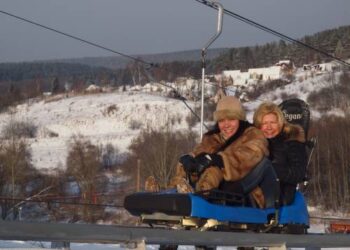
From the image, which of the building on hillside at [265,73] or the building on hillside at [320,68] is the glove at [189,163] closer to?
the building on hillside at [320,68]

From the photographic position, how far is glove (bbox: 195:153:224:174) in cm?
480

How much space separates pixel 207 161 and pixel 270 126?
121 cm

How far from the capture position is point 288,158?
571 cm

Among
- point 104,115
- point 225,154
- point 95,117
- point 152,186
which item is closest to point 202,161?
point 225,154

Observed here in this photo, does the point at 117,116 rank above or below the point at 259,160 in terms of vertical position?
above

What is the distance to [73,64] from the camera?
184 m

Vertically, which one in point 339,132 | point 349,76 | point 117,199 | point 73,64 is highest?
point 73,64

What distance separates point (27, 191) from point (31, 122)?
72738 mm

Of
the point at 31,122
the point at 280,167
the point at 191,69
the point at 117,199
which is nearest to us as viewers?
the point at 280,167

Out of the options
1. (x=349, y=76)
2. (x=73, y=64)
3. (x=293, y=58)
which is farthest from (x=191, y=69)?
(x=73, y=64)

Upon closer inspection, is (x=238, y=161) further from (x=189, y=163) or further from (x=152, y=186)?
(x=152, y=186)

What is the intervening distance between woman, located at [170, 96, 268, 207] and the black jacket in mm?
443

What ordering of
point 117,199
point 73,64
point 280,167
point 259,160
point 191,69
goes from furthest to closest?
point 73,64 < point 117,199 < point 191,69 < point 280,167 < point 259,160

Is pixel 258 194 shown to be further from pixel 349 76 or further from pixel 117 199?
pixel 349 76
